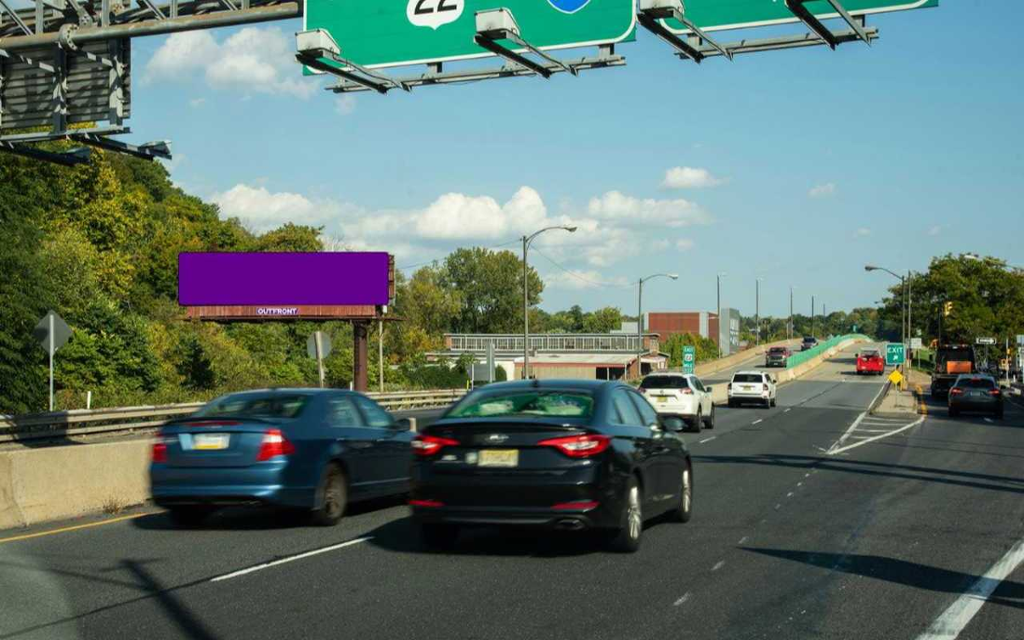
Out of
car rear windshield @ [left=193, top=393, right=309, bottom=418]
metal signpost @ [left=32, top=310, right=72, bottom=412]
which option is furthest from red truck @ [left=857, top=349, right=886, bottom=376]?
car rear windshield @ [left=193, top=393, right=309, bottom=418]

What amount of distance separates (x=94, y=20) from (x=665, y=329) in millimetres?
148341

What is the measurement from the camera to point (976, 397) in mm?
44969

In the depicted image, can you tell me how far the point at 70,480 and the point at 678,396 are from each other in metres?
22.4

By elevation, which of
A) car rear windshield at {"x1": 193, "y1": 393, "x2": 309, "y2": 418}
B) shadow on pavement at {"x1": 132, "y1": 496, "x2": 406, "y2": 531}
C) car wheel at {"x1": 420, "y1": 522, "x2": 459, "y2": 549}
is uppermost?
car rear windshield at {"x1": 193, "y1": 393, "x2": 309, "y2": 418}

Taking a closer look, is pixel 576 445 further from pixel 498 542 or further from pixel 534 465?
pixel 498 542

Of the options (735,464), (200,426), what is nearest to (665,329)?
(735,464)

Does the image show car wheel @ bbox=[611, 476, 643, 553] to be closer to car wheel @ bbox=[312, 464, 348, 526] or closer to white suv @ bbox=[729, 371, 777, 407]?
car wheel @ bbox=[312, 464, 348, 526]

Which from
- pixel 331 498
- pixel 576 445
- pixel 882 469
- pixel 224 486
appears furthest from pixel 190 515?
pixel 882 469

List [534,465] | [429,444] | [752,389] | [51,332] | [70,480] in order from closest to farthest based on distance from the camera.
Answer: [534,465] → [429,444] → [70,480] → [51,332] → [752,389]

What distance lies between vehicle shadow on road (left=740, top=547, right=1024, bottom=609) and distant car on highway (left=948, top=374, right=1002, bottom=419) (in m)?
36.9

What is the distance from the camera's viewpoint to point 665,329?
16275 cm

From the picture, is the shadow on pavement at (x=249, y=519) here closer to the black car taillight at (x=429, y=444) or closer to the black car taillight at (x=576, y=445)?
the black car taillight at (x=429, y=444)

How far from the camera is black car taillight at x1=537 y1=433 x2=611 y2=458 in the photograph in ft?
33.7

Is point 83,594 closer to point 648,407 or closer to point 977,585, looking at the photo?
point 648,407
